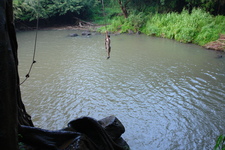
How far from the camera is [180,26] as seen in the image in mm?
16828

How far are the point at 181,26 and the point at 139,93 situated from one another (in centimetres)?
1171

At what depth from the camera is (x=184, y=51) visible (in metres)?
13.5

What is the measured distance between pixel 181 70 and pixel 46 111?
698 cm

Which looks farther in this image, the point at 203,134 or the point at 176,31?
the point at 176,31

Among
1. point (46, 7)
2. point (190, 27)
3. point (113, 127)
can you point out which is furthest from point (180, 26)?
point (46, 7)

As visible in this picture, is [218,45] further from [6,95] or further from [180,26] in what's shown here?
[6,95]

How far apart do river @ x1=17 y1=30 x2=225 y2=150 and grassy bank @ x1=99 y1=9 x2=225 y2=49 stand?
8.66ft

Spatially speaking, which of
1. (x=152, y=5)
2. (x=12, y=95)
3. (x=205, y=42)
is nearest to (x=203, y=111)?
(x=12, y=95)

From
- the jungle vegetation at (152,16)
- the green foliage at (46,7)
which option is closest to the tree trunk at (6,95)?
the jungle vegetation at (152,16)

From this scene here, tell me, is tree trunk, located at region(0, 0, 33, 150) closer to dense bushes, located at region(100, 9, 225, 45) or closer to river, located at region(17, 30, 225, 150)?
river, located at region(17, 30, 225, 150)

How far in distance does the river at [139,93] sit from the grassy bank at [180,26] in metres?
2.64

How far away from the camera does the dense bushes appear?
1512 cm

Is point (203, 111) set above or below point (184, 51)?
below

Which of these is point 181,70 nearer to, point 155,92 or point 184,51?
point 155,92
